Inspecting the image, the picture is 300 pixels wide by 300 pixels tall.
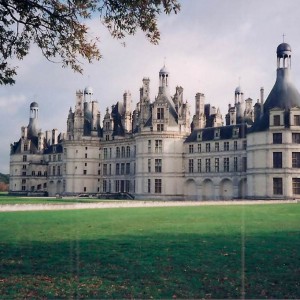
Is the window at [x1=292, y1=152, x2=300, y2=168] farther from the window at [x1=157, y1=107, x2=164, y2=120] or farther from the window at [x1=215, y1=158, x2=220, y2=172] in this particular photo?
the window at [x1=157, y1=107, x2=164, y2=120]

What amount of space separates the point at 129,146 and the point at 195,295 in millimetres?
66255

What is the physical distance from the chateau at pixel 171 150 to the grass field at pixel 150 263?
1471 inches

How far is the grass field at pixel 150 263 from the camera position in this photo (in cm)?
977

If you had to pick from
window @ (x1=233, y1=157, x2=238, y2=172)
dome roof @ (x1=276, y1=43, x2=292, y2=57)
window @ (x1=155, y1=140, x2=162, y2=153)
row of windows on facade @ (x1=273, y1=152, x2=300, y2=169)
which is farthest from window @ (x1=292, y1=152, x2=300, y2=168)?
window @ (x1=155, y1=140, x2=162, y2=153)

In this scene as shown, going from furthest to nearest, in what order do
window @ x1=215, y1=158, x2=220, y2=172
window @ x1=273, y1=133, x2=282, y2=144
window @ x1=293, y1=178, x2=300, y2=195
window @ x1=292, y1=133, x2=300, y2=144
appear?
1. window @ x1=215, y1=158, x2=220, y2=172
2. window @ x1=273, y1=133, x2=282, y2=144
3. window @ x1=292, y1=133, x2=300, y2=144
4. window @ x1=293, y1=178, x2=300, y2=195

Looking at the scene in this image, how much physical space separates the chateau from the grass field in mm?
37353

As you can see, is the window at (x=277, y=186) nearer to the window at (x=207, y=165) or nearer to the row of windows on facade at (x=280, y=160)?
the row of windows on facade at (x=280, y=160)

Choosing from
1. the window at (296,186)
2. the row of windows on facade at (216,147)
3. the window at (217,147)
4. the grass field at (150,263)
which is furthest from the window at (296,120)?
the grass field at (150,263)

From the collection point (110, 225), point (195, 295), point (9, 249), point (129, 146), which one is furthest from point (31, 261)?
point (129, 146)

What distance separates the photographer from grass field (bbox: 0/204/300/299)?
9773 mm

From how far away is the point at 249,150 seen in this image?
190 ft

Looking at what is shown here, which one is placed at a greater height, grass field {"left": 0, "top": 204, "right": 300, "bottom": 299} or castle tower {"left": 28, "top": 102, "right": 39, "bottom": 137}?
castle tower {"left": 28, "top": 102, "right": 39, "bottom": 137}

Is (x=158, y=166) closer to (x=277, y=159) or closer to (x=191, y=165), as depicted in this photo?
(x=191, y=165)

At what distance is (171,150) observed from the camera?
67.8 m
